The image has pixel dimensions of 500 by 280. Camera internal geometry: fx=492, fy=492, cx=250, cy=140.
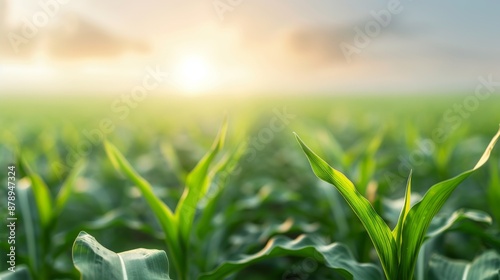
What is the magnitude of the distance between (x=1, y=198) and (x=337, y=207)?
78.3 inches

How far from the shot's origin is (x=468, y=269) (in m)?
1.69

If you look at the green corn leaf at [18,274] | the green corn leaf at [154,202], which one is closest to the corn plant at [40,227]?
the green corn leaf at [18,274]

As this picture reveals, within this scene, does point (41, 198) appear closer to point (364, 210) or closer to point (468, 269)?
point (364, 210)

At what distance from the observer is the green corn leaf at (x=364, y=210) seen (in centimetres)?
130

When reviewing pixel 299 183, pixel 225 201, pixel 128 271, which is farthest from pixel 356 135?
pixel 128 271

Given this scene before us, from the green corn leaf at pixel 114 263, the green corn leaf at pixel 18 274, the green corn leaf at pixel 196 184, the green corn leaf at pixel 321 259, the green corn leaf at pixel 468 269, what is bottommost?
the green corn leaf at pixel 468 269

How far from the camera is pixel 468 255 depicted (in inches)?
101

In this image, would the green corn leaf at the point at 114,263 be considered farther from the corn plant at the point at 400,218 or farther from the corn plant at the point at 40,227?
the corn plant at the point at 40,227

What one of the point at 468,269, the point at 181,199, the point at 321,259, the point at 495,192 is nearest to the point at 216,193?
the point at 181,199

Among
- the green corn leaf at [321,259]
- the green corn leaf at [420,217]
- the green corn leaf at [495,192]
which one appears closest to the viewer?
the green corn leaf at [420,217]

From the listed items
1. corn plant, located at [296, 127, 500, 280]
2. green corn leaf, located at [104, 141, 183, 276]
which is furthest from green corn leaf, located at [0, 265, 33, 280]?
corn plant, located at [296, 127, 500, 280]

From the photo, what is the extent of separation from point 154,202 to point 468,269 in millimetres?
1097

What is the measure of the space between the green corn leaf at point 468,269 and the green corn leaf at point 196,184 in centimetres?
86

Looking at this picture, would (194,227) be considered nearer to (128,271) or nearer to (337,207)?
(337,207)
